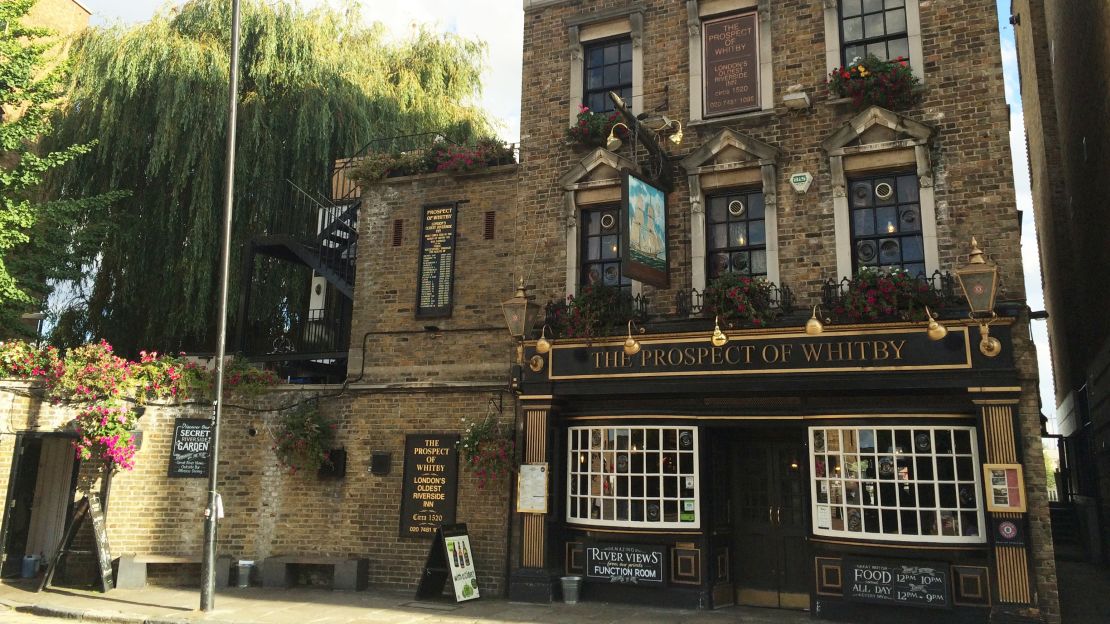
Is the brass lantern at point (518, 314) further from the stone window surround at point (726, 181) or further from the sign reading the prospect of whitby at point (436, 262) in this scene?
the stone window surround at point (726, 181)

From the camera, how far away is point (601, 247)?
42.0ft

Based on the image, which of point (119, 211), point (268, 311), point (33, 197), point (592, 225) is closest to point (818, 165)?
point (592, 225)

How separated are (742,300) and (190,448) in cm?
944

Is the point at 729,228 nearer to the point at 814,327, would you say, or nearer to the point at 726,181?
the point at 726,181

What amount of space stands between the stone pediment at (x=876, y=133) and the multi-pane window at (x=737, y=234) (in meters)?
1.34

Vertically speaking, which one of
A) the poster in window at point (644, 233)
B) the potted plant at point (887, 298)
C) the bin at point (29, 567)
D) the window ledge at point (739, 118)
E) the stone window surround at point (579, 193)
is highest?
the window ledge at point (739, 118)

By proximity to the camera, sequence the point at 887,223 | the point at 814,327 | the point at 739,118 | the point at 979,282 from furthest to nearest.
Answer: the point at 739,118 < the point at 887,223 < the point at 814,327 < the point at 979,282

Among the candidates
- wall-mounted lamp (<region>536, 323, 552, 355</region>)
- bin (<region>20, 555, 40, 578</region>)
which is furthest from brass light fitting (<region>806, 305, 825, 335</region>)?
bin (<region>20, 555, 40, 578</region>)

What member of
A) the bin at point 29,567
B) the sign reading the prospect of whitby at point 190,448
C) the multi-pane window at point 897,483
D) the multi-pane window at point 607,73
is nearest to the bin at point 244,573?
the sign reading the prospect of whitby at point 190,448

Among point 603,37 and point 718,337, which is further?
point 603,37

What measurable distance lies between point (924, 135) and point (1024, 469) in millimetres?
4481

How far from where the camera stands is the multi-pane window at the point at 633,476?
1149 centimetres

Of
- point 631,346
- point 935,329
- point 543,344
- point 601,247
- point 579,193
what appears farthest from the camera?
point 579,193

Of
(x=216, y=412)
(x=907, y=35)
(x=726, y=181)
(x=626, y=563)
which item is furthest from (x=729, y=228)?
(x=216, y=412)
